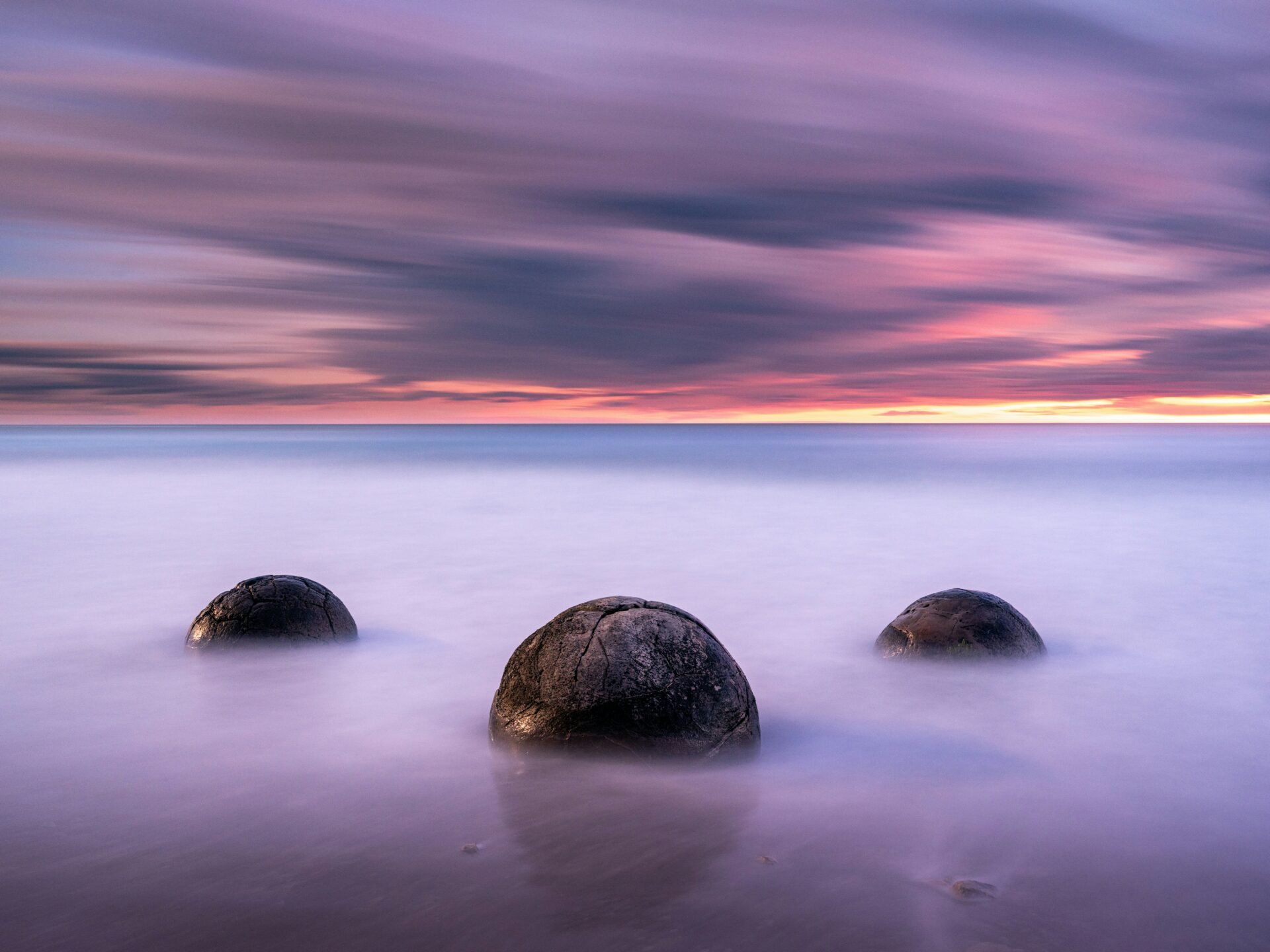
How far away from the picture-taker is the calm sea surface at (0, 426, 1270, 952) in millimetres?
3633

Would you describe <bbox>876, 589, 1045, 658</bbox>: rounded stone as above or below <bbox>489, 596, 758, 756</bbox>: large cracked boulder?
below

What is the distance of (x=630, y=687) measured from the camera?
4.93 metres

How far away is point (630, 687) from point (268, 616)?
13.2 ft

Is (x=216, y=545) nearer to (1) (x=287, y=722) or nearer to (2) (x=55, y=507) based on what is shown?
(2) (x=55, y=507)

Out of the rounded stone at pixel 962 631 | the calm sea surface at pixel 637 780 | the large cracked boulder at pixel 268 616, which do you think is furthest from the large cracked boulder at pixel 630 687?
the large cracked boulder at pixel 268 616

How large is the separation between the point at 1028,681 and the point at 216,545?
1369 cm

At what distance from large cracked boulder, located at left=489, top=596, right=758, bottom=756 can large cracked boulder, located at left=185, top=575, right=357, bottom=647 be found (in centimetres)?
323


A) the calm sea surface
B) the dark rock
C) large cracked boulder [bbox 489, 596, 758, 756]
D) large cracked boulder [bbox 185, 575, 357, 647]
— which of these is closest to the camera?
the calm sea surface

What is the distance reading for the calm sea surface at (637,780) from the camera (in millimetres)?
3633

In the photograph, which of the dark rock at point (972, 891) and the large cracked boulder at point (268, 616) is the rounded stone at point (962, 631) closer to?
the dark rock at point (972, 891)

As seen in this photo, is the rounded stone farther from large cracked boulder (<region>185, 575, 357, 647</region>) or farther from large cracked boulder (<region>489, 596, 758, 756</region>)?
large cracked boulder (<region>185, 575, 357, 647</region>)

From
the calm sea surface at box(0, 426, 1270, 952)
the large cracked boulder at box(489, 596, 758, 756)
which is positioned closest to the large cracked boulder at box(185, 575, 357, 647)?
the calm sea surface at box(0, 426, 1270, 952)

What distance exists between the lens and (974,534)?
18750 millimetres

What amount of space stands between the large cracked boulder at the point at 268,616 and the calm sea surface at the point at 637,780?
0.23 meters
